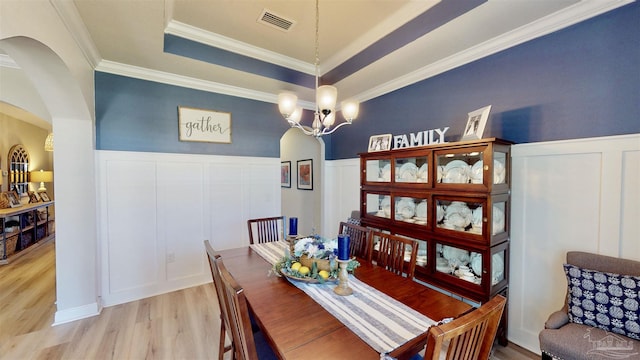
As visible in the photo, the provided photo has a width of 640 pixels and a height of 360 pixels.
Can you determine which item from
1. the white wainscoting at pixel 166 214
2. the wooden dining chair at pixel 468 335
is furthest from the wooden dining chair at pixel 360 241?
the white wainscoting at pixel 166 214

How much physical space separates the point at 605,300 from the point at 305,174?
13.8 feet

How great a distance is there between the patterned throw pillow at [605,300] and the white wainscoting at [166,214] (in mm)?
3301

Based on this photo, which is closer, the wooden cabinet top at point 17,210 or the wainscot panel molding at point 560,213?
the wainscot panel molding at point 560,213

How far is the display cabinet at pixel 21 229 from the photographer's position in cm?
390

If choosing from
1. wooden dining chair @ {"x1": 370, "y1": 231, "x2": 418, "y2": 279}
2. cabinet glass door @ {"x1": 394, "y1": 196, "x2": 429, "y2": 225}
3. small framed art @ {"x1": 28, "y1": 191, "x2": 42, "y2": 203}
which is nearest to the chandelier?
wooden dining chair @ {"x1": 370, "y1": 231, "x2": 418, "y2": 279}

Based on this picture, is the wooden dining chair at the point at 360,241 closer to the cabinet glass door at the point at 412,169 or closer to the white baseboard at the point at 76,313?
the cabinet glass door at the point at 412,169

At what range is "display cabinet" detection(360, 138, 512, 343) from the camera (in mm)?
1935

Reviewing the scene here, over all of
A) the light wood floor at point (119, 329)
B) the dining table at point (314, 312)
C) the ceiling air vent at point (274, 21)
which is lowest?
the light wood floor at point (119, 329)

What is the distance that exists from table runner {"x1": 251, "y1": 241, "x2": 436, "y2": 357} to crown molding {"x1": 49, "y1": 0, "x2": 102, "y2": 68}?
2.42 meters

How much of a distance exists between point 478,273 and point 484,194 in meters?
0.67

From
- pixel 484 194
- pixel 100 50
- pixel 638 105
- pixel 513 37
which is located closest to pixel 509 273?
pixel 484 194

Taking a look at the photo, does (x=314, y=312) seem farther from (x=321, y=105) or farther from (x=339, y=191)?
(x=339, y=191)

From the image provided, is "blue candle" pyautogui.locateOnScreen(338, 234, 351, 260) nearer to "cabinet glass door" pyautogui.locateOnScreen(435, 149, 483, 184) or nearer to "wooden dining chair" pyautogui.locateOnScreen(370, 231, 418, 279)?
"wooden dining chair" pyautogui.locateOnScreen(370, 231, 418, 279)

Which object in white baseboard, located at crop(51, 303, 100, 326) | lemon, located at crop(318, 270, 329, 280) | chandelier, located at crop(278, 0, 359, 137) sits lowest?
white baseboard, located at crop(51, 303, 100, 326)
